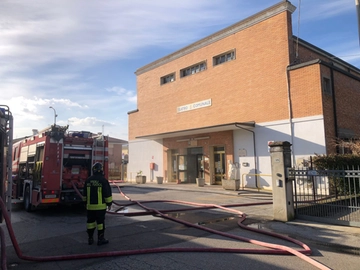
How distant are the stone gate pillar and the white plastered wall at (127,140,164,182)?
54.0 feet

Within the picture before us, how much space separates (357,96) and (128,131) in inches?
775

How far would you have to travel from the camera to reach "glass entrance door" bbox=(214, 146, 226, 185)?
782 inches

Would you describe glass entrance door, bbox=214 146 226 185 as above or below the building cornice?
below

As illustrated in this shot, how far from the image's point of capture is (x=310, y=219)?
27.6 ft

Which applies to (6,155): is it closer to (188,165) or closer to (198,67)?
(188,165)

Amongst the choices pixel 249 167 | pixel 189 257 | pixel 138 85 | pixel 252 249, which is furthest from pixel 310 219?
pixel 138 85

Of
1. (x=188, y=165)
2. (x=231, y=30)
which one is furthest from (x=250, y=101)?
(x=188, y=165)

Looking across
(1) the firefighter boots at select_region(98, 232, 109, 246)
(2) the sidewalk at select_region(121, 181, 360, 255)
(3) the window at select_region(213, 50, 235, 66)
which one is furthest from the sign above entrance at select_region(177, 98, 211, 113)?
(1) the firefighter boots at select_region(98, 232, 109, 246)

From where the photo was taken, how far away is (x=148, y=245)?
6.04 metres

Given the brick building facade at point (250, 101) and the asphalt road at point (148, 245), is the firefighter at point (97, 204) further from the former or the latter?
the brick building facade at point (250, 101)

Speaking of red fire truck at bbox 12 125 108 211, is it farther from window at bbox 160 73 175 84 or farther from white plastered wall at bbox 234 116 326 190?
window at bbox 160 73 175 84

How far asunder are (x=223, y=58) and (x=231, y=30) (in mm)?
1948

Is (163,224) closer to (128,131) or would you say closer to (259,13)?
(259,13)

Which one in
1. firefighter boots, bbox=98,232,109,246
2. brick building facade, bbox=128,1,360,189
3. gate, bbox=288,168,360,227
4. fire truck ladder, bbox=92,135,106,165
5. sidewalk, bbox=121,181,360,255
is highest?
brick building facade, bbox=128,1,360,189
